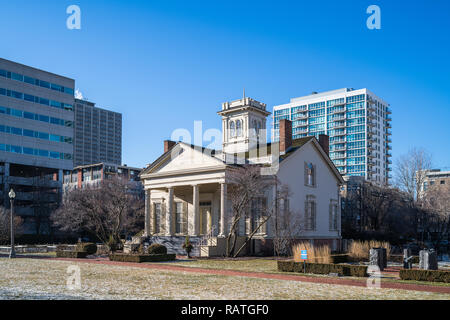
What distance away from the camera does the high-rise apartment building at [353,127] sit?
485 ft

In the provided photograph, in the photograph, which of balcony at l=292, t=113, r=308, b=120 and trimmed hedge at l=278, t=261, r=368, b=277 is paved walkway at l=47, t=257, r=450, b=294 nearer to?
trimmed hedge at l=278, t=261, r=368, b=277

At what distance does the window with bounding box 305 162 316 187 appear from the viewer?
154ft

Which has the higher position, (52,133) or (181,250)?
(52,133)

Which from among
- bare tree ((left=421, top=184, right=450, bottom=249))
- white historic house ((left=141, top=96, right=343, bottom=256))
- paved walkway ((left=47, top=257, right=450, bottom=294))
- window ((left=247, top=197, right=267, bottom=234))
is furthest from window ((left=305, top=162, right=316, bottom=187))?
paved walkway ((left=47, top=257, right=450, bottom=294))

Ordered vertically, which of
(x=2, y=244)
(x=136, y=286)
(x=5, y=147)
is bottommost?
(x=2, y=244)

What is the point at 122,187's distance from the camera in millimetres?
51719

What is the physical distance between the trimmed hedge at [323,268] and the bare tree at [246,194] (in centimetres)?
1082

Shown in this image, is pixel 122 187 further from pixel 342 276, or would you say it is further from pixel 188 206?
pixel 342 276

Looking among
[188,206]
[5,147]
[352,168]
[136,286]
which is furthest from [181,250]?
[352,168]

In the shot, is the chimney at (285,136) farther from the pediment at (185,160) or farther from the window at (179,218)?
the window at (179,218)

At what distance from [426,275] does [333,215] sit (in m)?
29.8
